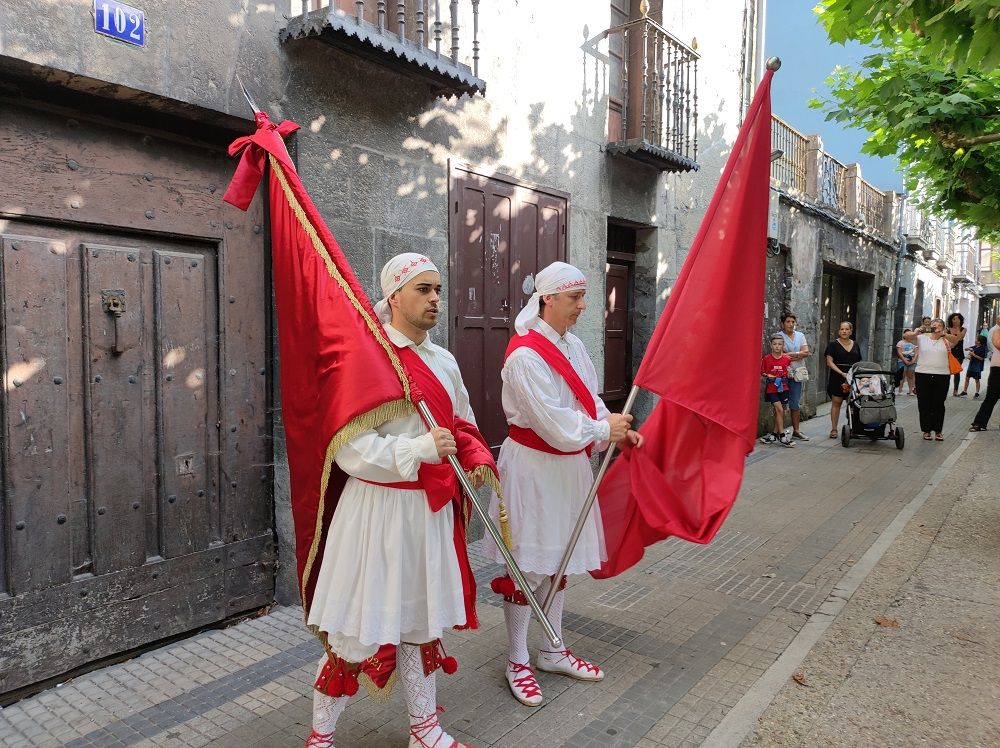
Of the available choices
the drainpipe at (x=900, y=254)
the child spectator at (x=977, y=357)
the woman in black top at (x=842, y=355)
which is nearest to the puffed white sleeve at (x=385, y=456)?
the woman in black top at (x=842, y=355)

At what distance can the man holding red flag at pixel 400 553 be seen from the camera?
248 centimetres

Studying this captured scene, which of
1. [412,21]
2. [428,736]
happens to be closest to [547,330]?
[428,736]

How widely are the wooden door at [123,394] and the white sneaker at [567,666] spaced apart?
5.99 feet

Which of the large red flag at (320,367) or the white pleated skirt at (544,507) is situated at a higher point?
the large red flag at (320,367)

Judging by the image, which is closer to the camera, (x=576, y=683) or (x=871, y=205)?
(x=576, y=683)

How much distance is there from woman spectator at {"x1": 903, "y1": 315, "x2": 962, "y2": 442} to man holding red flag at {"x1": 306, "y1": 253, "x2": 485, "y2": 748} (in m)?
9.90

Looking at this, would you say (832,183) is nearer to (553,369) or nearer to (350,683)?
(553,369)

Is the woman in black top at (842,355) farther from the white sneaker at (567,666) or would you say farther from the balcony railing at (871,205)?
the white sneaker at (567,666)

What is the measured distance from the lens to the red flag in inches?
128

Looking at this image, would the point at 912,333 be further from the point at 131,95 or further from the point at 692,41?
the point at 131,95

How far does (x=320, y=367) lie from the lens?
8.41ft

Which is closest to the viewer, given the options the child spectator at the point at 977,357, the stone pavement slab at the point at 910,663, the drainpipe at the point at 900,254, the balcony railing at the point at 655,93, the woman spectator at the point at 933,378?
the stone pavement slab at the point at 910,663

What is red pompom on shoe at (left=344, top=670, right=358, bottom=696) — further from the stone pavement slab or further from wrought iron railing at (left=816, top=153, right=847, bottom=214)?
wrought iron railing at (left=816, top=153, right=847, bottom=214)

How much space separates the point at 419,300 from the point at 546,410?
32.2 inches
